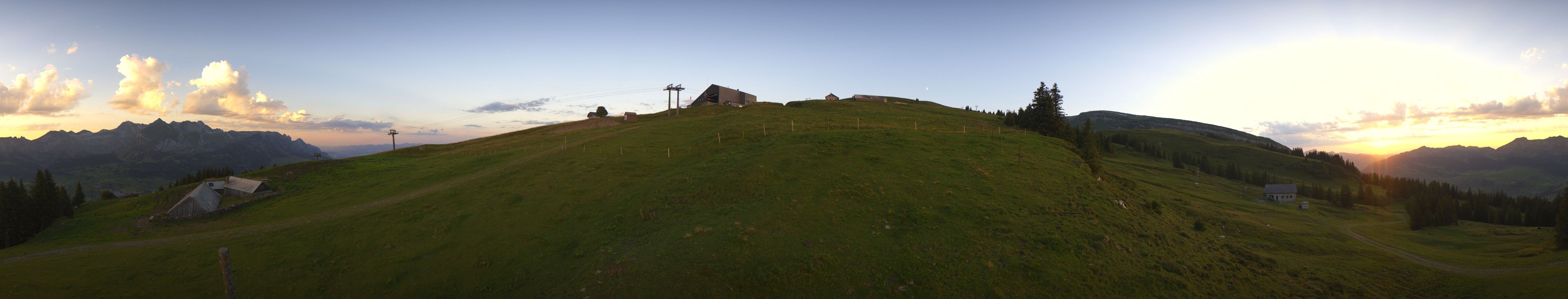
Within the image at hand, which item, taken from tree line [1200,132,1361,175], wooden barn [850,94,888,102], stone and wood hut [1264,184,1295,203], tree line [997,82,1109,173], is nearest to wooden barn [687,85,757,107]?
wooden barn [850,94,888,102]

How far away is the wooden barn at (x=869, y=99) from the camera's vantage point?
4633 inches

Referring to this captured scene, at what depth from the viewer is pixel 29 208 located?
31.4m

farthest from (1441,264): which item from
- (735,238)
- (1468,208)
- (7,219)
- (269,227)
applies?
(7,219)

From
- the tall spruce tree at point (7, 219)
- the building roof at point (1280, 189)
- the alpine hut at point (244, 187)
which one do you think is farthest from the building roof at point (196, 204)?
the building roof at point (1280, 189)

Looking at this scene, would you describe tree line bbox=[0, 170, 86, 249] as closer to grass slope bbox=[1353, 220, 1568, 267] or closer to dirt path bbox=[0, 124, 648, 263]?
dirt path bbox=[0, 124, 648, 263]

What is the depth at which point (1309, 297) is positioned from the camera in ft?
72.7

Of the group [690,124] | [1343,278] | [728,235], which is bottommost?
[1343,278]

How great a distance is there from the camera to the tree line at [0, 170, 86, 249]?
2994 centimetres

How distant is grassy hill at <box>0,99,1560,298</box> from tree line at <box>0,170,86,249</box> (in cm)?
104

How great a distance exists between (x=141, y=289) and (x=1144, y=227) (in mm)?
47988

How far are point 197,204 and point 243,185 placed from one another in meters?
5.94

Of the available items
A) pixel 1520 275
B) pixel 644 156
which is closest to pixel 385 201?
pixel 644 156

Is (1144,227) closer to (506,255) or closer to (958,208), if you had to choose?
(958,208)

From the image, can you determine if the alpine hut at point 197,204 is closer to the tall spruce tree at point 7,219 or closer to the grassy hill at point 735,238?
the grassy hill at point 735,238
